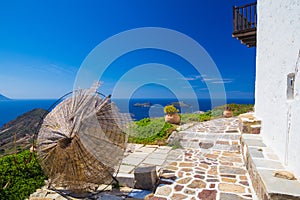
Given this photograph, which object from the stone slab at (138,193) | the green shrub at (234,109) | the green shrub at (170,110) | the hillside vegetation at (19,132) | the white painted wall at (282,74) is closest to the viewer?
the white painted wall at (282,74)

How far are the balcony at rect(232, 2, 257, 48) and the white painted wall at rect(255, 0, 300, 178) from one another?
2.17 m

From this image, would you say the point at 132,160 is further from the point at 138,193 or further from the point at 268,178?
the point at 268,178

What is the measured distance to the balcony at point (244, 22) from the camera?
5723 mm

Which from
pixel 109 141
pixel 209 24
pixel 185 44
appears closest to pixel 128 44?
pixel 185 44

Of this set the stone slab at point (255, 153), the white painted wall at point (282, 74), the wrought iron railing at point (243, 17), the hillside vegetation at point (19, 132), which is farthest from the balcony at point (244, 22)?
the hillside vegetation at point (19, 132)

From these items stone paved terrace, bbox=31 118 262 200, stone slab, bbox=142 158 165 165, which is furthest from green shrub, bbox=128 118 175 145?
stone slab, bbox=142 158 165 165

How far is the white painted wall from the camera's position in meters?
2.07

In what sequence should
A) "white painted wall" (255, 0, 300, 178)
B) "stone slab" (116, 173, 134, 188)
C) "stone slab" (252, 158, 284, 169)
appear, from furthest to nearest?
"stone slab" (116, 173, 134, 188)
"stone slab" (252, 158, 284, 169)
"white painted wall" (255, 0, 300, 178)

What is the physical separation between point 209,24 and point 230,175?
30.5 ft

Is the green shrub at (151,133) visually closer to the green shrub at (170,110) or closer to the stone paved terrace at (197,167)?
the stone paved terrace at (197,167)

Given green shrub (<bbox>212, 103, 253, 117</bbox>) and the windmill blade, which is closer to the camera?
the windmill blade

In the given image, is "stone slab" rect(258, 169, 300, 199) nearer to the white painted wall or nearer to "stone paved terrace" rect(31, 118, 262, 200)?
the white painted wall

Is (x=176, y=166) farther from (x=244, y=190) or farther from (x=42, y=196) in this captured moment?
(x=42, y=196)

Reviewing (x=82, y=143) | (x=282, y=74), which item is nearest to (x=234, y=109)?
(x=282, y=74)
